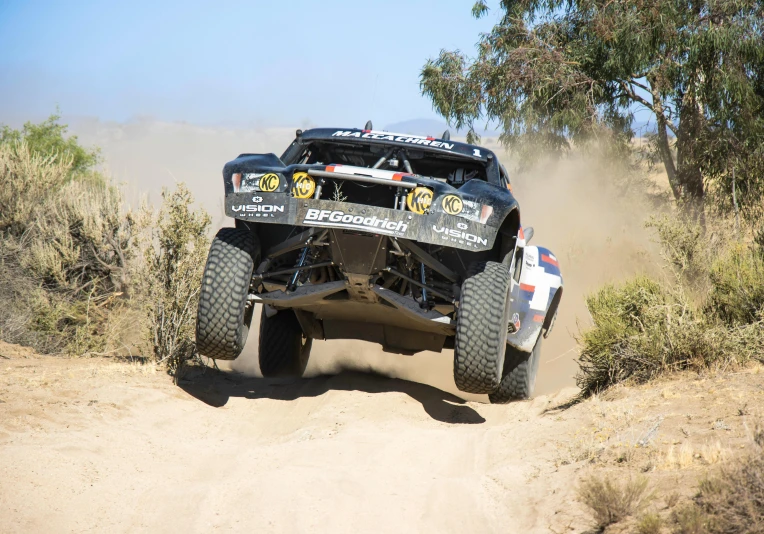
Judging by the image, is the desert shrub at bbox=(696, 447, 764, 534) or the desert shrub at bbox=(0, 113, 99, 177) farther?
the desert shrub at bbox=(0, 113, 99, 177)

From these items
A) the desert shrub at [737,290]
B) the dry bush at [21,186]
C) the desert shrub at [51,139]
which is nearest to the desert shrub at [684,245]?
the desert shrub at [737,290]

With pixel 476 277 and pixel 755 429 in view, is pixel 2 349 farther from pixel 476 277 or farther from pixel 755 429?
pixel 755 429

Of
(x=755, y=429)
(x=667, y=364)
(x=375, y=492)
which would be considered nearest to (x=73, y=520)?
(x=375, y=492)

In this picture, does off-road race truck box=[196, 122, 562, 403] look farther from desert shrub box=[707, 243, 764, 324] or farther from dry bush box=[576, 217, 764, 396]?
desert shrub box=[707, 243, 764, 324]

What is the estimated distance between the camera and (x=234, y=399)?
7402mm

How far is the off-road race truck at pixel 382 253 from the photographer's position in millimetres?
5996

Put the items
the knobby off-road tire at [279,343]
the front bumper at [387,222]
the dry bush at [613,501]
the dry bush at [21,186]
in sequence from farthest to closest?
the dry bush at [21,186]
the knobby off-road tire at [279,343]
the front bumper at [387,222]
the dry bush at [613,501]

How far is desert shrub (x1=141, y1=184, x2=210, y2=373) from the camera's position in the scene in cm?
820

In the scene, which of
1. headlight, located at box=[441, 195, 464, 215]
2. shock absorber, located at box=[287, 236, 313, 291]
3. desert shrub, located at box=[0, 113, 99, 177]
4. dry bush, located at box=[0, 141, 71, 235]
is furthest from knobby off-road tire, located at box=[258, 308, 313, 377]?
desert shrub, located at box=[0, 113, 99, 177]

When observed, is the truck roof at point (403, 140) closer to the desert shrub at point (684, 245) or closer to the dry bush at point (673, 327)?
the dry bush at point (673, 327)

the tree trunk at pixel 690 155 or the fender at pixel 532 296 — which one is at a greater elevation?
the tree trunk at pixel 690 155

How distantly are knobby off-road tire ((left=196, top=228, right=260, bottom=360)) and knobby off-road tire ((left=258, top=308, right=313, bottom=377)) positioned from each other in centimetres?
164

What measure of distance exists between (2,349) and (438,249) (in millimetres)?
5045

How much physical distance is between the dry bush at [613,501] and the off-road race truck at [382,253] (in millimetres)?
2222
